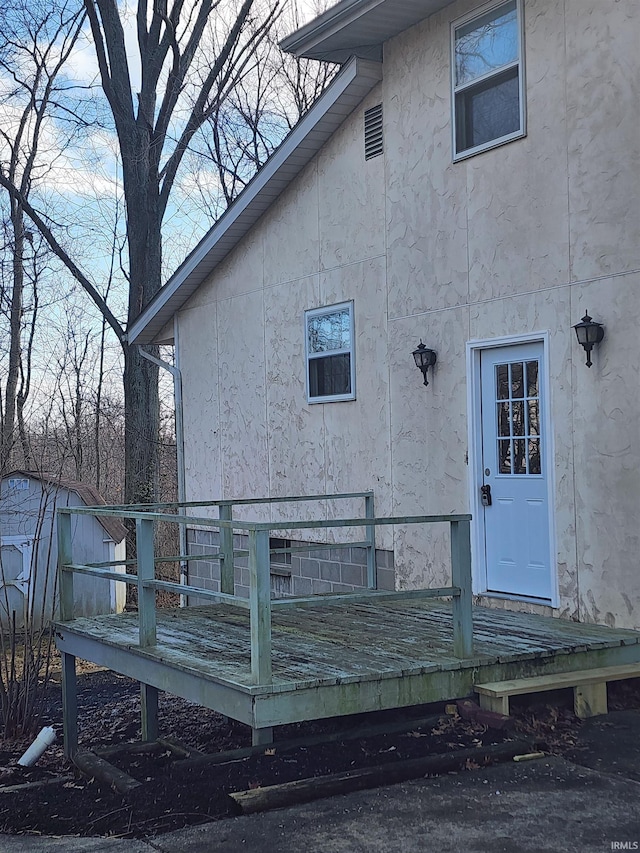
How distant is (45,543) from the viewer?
15.6 m

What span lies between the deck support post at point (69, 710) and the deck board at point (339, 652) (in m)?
0.21

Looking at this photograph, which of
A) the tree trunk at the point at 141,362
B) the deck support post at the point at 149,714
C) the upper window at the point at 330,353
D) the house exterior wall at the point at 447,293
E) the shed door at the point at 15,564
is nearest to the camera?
the house exterior wall at the point at 447,293


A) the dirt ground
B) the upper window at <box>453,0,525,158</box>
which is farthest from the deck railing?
the upper window at <box>453,0,525,158</box>

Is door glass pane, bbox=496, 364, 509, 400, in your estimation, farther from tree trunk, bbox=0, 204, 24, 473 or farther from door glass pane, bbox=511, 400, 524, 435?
tree trunk, bbox=0, 204, 24, 473

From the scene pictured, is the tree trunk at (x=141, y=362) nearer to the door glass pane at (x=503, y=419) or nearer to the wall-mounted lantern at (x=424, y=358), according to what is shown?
the wall-mounted lantern at (x=424, y=358)

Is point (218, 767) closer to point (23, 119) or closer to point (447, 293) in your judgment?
point (447, 293)

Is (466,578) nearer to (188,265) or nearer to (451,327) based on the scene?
(451,327)

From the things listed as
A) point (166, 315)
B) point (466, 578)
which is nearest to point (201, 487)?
point (166, 315)

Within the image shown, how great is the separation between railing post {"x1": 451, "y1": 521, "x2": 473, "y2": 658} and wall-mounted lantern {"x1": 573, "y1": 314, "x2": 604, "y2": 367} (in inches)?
77.4

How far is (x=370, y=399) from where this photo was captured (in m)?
9.52

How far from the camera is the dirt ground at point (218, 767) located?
5324 millimetres

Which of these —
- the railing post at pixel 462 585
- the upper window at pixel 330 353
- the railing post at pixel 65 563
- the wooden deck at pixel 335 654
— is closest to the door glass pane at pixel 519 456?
the wooden deck at pixel 335 654

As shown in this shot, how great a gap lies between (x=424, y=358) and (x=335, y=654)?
3.34 metres

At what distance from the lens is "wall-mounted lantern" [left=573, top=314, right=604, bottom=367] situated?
700cm
